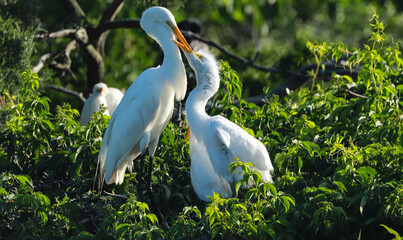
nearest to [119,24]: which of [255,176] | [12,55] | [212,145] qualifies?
[12,55]

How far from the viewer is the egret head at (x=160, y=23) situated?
3.90 metres

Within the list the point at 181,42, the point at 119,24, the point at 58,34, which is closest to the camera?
the point at 181,42

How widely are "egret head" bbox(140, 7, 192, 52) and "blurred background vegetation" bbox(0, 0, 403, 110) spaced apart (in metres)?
0.82

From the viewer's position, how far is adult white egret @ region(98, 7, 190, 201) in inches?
150

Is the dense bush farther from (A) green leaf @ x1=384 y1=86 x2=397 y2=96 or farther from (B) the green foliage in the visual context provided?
(B) the green foliage

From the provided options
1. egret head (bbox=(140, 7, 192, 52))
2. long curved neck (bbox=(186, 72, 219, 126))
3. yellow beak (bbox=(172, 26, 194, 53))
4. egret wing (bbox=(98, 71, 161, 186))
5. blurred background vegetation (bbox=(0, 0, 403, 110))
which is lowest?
blurred background vegetation (bbox=(0, 0, 403, 110))

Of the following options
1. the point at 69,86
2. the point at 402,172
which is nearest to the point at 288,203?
the point at 402,172

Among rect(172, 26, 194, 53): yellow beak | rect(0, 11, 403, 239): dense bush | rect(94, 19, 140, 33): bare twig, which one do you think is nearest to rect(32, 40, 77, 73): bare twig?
rect(94, 19, 140, 33): bare twig

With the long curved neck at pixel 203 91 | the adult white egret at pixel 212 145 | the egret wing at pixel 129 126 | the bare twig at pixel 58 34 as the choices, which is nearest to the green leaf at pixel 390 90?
the adult white egret at pixel 212 145

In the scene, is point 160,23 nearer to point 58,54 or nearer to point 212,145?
point 212,145

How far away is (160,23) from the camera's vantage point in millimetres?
3920

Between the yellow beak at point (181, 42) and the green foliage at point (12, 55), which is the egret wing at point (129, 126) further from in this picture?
the green foliage at point (12, 55)

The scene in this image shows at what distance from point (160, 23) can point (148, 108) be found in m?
0.47

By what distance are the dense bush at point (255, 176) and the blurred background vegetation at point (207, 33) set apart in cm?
45
